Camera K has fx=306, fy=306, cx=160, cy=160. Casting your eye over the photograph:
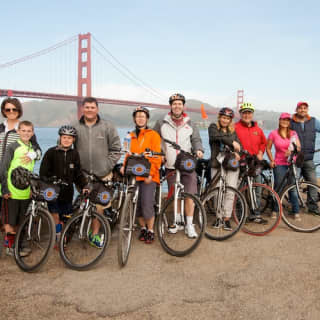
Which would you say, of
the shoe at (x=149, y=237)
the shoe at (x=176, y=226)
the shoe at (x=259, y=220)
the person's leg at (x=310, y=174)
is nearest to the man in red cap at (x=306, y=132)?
the person's leg at (x=310, y=174)

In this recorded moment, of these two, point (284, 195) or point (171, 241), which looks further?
point (284, 195)

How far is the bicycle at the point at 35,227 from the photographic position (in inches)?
111

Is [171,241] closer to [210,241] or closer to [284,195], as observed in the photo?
[210,241]

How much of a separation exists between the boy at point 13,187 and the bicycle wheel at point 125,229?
97 centimetres

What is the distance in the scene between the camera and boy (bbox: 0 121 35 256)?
3.03 metres

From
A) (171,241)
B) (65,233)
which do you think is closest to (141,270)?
(171,241)

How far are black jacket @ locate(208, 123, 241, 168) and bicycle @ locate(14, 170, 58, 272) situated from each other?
1909 millimetres

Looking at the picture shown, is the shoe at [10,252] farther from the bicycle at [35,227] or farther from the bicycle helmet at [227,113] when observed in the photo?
the bicycle helmet at [227,113]

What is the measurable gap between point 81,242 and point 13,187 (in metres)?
0.87

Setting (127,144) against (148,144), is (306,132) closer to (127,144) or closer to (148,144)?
(148,144)

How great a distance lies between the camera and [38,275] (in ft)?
8.82

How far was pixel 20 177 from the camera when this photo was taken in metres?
2.87

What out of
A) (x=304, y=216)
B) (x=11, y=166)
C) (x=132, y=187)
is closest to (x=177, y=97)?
(x=132, y=187)

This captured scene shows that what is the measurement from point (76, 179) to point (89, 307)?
56.0 inches
